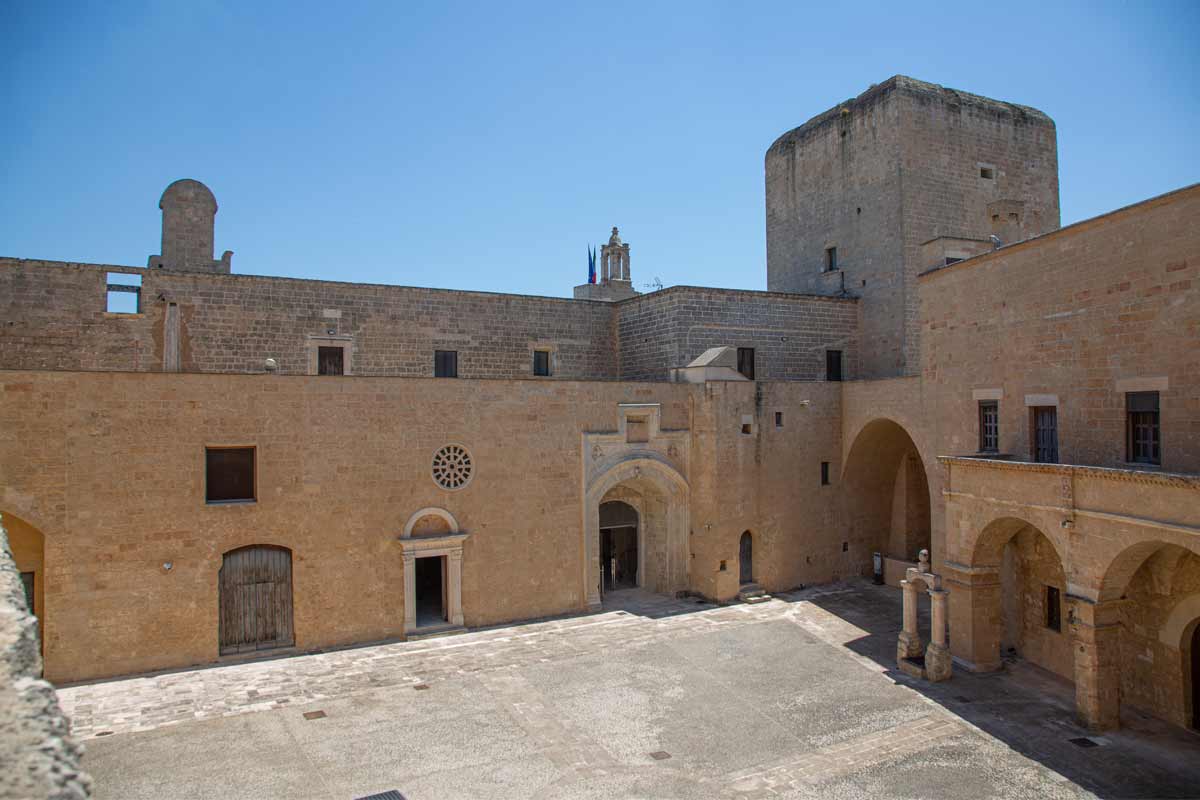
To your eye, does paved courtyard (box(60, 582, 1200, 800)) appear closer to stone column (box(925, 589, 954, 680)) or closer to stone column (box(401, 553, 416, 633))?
stone column (box(925, 589, 954, 680))

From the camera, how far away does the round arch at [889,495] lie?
2047 cm

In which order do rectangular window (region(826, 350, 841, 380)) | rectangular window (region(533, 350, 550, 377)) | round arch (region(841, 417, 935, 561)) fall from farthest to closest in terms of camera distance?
rectangular window (region(826, 350, 841, 380)), rectangular window (region(533, 350, 550, 377)), round arch (region(841, 417, 935, 561))

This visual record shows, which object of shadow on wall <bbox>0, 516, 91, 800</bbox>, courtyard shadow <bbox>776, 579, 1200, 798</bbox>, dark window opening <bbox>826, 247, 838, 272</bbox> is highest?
dark window opening <bbox>826, 247, 838, 272</bbox>

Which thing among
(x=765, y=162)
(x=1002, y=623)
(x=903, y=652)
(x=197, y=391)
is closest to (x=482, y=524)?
(x=197, y=391)

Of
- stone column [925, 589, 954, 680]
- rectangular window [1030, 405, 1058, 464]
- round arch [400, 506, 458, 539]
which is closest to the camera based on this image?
stone column [925, 589, 954, 680]

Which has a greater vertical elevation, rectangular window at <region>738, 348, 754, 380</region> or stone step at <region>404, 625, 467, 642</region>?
rectangular window at <region>738, 348, 754, 380</region>

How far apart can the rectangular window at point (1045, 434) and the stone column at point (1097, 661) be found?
290 centimetres

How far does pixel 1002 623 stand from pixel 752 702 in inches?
235

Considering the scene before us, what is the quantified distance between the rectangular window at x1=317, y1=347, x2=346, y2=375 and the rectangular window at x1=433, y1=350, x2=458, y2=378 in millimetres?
2242

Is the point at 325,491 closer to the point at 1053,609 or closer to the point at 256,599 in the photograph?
the point at 256,599

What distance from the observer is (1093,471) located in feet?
36.7

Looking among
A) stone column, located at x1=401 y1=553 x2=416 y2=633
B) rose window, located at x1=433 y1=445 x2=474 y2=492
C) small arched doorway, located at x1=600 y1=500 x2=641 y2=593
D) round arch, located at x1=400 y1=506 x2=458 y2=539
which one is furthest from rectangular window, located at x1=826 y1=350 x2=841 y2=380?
stone column, located at x1=401 y1=553 x2=416 y2=633

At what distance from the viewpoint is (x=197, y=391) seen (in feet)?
45.3

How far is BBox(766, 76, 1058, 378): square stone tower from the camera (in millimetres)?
21344
